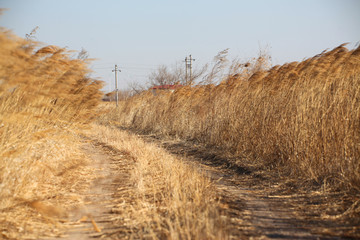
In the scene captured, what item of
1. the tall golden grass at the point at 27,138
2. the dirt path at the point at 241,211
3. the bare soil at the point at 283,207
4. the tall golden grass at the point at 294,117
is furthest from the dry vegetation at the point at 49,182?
the tall golden grass at the point at 294,117

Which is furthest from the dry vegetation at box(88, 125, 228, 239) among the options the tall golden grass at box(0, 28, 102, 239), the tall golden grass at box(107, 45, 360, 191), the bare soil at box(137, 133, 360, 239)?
the tall golden grass at box(107, 45, 360, 191)

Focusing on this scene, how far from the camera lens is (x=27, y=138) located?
13.7ft

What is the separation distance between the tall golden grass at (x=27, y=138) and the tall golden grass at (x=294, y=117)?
3.37 meters

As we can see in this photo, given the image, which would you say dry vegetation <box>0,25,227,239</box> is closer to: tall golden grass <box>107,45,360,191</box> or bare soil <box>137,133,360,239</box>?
bare soil <box>137,133,360,239</box>

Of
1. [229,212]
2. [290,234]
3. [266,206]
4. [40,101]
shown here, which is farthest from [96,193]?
[290,234]

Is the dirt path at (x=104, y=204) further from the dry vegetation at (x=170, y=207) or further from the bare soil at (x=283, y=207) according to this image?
the bare soil at (x=283, y=207)

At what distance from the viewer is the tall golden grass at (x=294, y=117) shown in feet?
15.4

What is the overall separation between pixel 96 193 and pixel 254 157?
3374 mm

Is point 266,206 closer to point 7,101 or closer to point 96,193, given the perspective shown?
point 96,193

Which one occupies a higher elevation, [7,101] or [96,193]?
[7,101]

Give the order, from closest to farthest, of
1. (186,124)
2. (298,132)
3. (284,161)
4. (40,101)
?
(40,101)
(298,132)
(284,161)
(186,124)

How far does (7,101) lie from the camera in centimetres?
389

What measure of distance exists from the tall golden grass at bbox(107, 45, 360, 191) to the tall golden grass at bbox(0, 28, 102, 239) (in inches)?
132

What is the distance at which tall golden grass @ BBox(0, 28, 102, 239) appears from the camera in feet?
11.2
